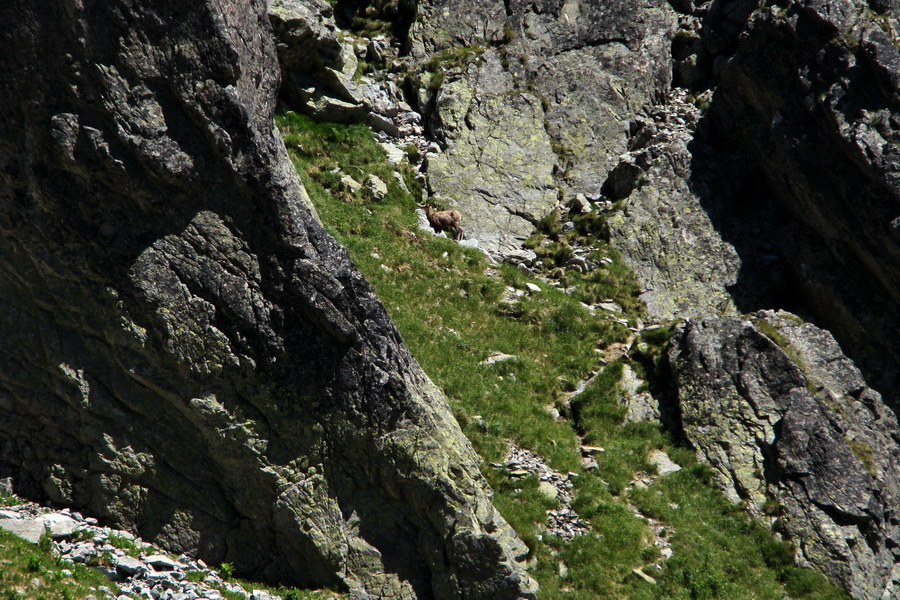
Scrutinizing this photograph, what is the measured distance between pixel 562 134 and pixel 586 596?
22562 millimetres

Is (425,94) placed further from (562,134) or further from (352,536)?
(352,536)

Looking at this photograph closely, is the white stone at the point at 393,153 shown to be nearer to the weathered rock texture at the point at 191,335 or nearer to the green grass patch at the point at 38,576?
the weathered rock texture at the point at 191,335

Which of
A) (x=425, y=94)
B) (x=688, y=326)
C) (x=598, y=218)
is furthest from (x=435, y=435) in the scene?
(x=425, y=94)

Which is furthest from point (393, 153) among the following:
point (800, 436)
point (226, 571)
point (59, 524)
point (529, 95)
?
point (59, 524)

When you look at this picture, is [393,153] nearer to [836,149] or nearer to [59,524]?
[836,149]

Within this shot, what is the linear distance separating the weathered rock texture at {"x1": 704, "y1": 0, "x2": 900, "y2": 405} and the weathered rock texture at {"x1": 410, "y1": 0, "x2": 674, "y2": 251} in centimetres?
594

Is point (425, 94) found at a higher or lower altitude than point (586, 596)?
higher

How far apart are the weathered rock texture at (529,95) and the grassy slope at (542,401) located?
10.5 ft

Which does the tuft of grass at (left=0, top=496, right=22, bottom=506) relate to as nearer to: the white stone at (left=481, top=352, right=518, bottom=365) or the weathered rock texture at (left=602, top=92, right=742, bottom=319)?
the white stone at (left=481, top=352, right=518, bottom=365)

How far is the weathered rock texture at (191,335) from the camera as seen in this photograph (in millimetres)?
14148

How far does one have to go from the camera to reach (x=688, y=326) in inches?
945

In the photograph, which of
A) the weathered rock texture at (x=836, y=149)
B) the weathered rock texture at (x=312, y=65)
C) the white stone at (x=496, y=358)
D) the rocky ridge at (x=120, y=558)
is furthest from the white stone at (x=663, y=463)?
the weathered rock texture at (x=312, y=65)

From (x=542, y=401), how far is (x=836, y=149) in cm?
1522

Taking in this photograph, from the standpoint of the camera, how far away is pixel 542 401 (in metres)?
22.5
